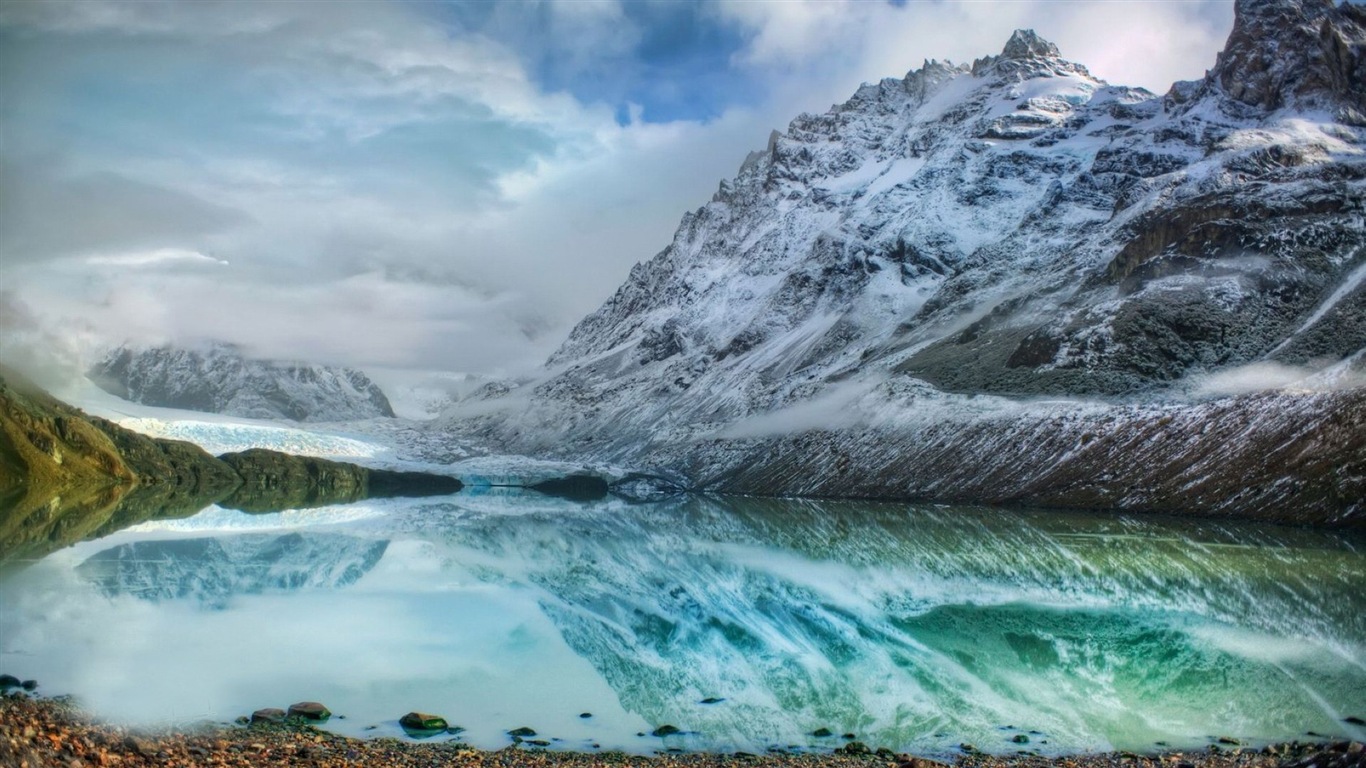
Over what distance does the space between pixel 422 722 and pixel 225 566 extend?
47353 mm

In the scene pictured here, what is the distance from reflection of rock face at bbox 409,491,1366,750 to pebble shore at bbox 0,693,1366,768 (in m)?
2.28

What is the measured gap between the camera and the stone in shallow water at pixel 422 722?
98.3 ft

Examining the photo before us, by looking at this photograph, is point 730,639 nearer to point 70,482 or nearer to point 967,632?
point 967,632

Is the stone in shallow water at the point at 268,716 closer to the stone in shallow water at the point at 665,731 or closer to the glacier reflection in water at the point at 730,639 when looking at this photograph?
the glacier reflection in water at the point at 730,639

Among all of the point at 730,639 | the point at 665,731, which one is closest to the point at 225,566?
the point at 730,639

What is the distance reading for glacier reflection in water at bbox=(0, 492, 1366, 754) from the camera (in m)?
31.9

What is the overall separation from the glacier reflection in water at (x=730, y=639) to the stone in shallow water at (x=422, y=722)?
588 mm

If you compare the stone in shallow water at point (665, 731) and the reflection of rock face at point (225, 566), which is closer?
the stone in shallow water at point (665, 731)

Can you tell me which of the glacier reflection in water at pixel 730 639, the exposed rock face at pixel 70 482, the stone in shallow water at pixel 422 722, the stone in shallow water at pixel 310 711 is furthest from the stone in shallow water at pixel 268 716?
the exposed rock face at pixel 70 482

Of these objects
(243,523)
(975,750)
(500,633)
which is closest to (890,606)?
(500,633)

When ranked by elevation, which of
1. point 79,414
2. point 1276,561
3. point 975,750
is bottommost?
point 975,750

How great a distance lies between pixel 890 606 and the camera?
54.5m

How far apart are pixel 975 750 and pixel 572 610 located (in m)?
29.9

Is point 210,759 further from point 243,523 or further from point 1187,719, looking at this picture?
point 243,523
